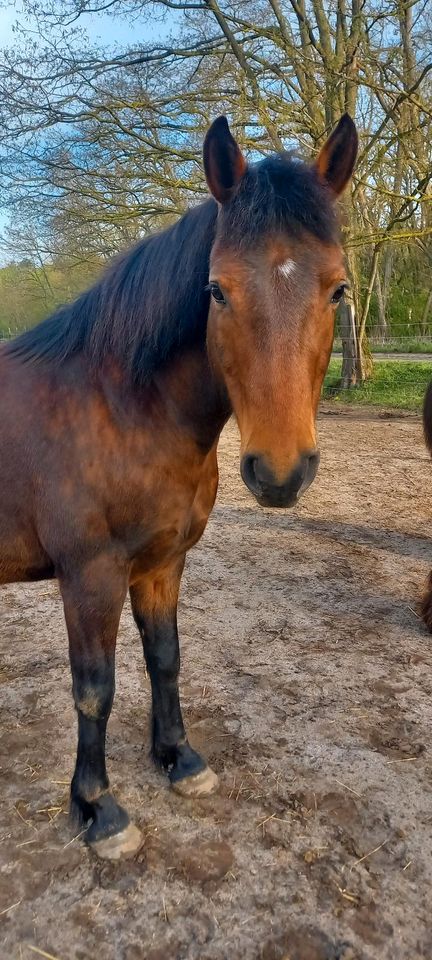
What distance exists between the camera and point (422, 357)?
53.4 ft

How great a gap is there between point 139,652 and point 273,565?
63.1 inches

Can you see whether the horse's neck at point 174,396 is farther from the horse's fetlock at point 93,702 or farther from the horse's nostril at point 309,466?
the horse's fetlock at point 93,702

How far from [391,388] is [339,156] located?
1116cm

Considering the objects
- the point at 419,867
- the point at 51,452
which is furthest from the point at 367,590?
the point at 51,452

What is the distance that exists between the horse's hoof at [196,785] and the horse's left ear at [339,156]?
2259mm

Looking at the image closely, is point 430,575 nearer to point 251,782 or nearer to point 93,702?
point 251,782

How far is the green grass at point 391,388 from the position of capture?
1148 cm

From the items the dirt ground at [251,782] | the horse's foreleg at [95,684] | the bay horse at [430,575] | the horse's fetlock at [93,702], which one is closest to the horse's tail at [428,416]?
the bay horse at [430,575]

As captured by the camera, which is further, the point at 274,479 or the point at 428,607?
the point at 428,607

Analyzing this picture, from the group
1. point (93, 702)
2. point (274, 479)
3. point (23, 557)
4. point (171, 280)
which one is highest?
point (171, 280)

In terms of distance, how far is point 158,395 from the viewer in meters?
2.06

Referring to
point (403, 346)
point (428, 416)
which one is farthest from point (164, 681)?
point (403, 346)

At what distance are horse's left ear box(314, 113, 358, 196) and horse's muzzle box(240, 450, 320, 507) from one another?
92 centimetres

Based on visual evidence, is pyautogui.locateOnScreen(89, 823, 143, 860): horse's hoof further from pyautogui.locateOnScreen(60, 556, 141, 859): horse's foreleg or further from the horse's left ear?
the horse's left ear
